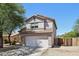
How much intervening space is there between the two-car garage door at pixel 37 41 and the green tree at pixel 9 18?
1.07 feet

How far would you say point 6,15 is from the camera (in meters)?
6.06

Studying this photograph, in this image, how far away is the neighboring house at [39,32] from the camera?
5.95 metres

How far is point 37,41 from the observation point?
19.8 feet

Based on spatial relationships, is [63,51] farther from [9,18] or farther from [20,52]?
[9,18]

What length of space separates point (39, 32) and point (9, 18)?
59cm

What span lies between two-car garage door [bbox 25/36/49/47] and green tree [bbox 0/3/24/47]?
33 cm

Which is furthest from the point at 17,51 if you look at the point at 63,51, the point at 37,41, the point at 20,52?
the point at 63,51

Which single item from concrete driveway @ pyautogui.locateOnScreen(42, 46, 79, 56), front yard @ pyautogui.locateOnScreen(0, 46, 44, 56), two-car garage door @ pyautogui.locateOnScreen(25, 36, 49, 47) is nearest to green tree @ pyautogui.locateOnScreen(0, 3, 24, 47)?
front yard @ pyautogui.locateOnScreen(0, 46, 44, 56)

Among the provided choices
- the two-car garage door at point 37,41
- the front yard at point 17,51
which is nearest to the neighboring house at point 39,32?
the two-car garage door at point 37,41

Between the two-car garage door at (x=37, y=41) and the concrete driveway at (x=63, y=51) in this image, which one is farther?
the two-car garage door at (x=37, y=41)

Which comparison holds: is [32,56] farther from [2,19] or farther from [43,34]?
[2,19]

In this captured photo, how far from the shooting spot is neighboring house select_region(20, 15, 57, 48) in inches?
234

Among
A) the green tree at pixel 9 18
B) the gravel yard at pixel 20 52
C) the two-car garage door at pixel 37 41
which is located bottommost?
the gravel yard at pixel 20 52

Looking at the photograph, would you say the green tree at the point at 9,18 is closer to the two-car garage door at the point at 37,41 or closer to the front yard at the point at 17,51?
the front yard at the point at 17,51
